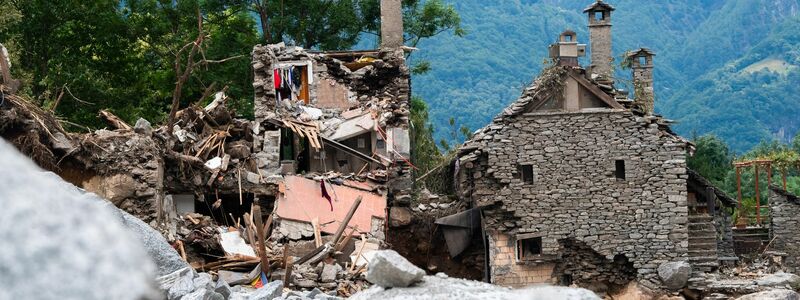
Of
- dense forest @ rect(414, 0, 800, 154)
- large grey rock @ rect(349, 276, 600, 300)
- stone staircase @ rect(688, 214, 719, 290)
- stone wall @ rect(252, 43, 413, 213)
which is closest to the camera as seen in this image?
large grey rock @ rect(349, 276, 600, 300)

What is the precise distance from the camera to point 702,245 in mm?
30609

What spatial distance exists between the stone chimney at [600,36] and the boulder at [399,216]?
542 cm

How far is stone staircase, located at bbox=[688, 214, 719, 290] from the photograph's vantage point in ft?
98.1

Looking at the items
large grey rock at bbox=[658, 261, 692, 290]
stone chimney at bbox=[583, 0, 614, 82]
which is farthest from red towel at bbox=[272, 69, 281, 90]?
large grey rock at bbox=[658, 261, 692, 290]

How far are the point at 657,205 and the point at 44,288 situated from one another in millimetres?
23920

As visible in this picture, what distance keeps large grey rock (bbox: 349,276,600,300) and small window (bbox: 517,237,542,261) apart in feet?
69.6

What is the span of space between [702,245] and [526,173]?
3.84 meters

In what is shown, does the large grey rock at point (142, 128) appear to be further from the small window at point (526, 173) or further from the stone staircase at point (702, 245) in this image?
the stone staircase at point (702, 245)

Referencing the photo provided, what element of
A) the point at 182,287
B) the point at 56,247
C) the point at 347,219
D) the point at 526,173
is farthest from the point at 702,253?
the point at 56,247

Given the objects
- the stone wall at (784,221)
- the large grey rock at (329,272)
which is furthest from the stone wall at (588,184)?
the large grey rock at (329,272)

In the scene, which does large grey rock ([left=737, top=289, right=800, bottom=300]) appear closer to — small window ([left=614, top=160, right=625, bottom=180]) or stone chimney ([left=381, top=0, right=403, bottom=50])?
small window ([left=614, top=160, right=625, bottom=180])

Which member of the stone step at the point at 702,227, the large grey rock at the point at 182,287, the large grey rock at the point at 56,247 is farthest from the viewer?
the stone step at the point at 702,227

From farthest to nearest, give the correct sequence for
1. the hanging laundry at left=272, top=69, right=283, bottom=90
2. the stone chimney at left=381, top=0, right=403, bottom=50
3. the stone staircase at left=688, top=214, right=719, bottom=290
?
the stone chimney at left=381, top=0, right=403, bottom=50
the hanging laundry at left=272, top=69, right=283, bottom=90
the stone staircase at left=688, top=214, right=719, bottom=290

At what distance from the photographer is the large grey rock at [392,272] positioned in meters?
8.39
